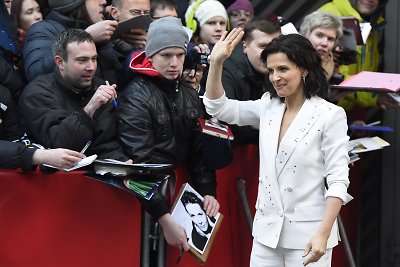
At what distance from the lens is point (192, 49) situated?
6.06 metres

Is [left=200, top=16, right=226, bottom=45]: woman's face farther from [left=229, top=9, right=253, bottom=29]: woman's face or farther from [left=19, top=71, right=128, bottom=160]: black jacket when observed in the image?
[left=19, top=71, right=128, bottom=160]: black jacket

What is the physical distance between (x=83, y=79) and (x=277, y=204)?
4.31 ft

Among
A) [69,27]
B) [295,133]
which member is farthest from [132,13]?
[295,133]

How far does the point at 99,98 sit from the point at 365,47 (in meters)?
3.64

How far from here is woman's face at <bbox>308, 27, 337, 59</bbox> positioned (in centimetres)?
705

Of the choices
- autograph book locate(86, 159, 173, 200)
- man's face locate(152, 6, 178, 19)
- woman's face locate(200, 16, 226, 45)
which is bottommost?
autograph book locate(86, 159, 173, 200)

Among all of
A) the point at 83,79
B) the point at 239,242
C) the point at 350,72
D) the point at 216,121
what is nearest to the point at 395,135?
the point at 350,72

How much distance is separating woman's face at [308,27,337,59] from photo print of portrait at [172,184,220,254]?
192 centimetres

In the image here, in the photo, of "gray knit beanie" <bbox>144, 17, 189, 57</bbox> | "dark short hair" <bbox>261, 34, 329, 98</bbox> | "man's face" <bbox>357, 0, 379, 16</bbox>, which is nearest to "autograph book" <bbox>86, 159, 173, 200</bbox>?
"gray knit beanie" <bbox>144, 17, 189, 57</bbox>

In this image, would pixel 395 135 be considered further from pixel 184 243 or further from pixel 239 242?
pixel 184 243

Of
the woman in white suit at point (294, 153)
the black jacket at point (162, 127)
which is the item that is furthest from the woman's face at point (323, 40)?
the woman in white suit at point (294, 153)

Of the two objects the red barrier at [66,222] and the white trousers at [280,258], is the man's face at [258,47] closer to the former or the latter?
the red barrier at [66,222]

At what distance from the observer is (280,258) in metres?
4.90

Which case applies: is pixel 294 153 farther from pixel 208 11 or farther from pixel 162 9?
pixel 208 11
